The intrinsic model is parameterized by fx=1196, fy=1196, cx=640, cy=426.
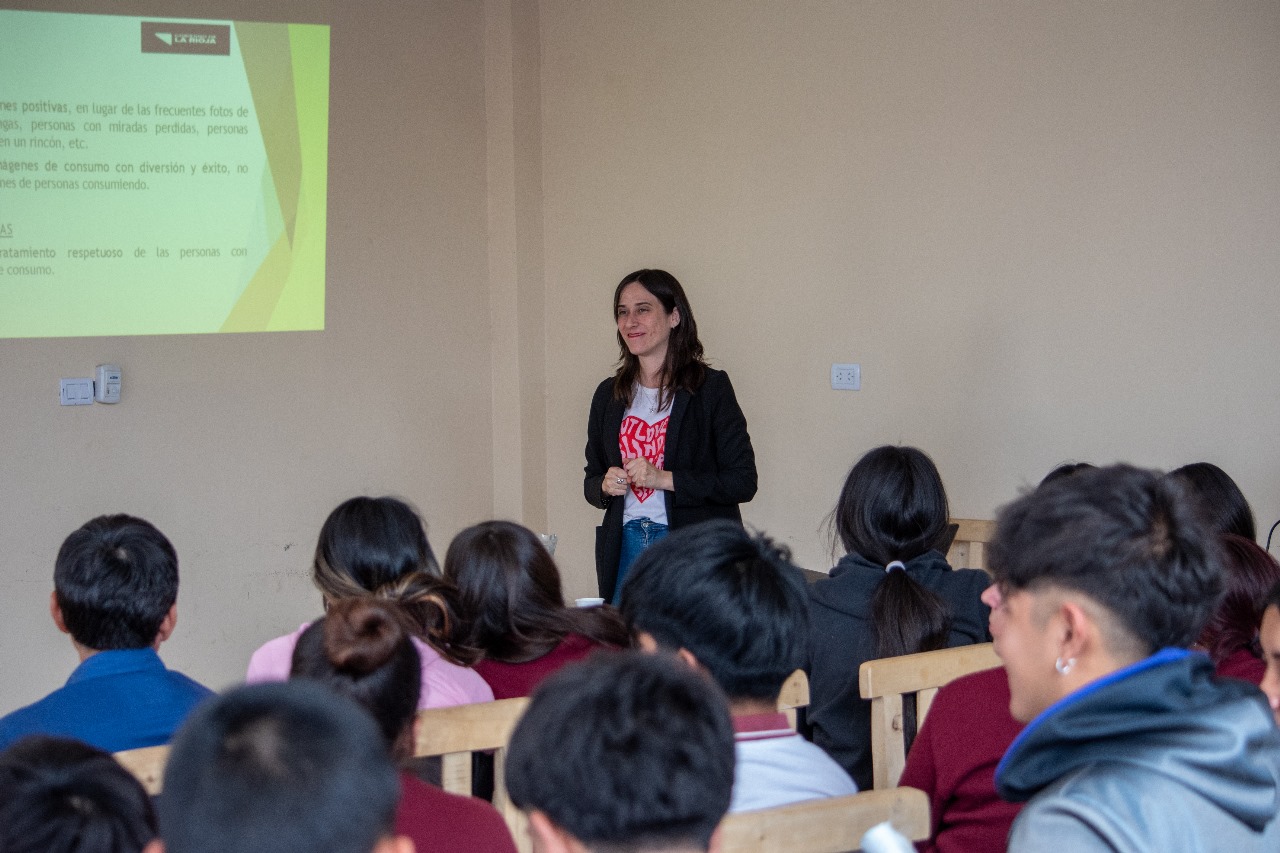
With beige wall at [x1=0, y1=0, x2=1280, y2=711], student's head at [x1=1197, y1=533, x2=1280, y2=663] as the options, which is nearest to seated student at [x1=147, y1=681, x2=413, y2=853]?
student's head at [x1=1197, y1=533, x2=1280, y2=663]

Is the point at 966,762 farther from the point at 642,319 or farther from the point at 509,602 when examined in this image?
the point at 642,319

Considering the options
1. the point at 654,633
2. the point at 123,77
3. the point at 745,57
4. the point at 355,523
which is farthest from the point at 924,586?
the point at 123,77

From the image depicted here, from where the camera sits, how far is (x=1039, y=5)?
11.9 feet

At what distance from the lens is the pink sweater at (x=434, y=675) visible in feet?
6.30

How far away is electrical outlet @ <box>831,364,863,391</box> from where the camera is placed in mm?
4223

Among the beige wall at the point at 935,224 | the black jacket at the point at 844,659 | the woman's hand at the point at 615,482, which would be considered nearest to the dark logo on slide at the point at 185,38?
the beige wall at the point at 935,224

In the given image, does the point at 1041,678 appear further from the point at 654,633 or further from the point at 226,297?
the point at 226,297

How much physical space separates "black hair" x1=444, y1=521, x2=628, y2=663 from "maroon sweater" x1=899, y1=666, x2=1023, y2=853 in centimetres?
70

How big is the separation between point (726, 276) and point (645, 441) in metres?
1.20

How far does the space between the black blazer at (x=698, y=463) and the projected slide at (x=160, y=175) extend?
157cm

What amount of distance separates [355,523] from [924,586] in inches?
42.8

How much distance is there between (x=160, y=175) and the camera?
4.11 m

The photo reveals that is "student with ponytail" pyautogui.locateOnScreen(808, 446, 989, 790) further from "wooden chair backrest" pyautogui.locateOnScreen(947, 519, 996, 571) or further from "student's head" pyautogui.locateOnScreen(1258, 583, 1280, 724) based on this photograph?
"wooden chair backrest" pyautogui.locateOnScreen(947, 519, 996, 571)

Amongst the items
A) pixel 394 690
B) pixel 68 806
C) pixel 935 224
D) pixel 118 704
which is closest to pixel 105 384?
pixel 118 704
